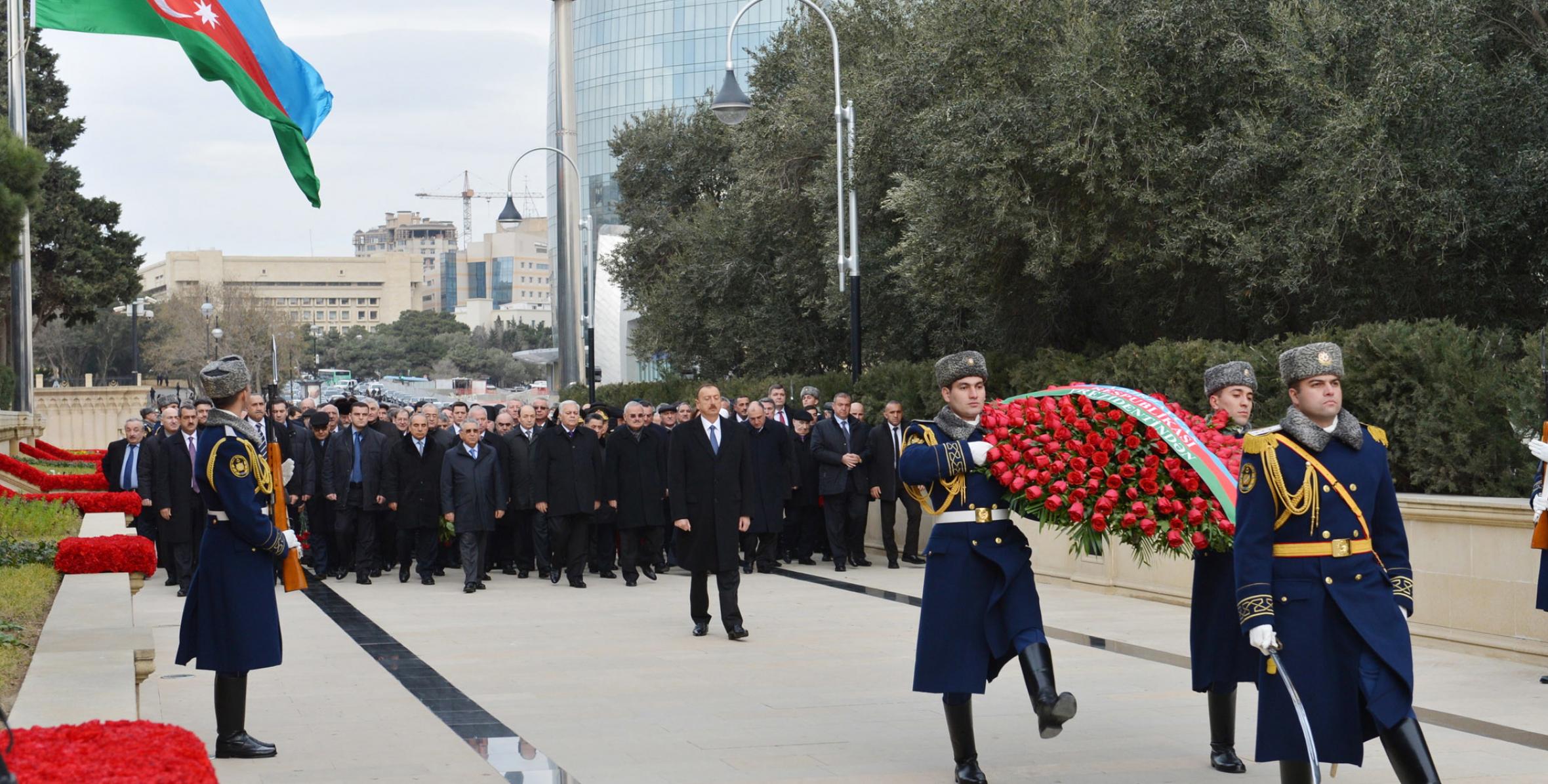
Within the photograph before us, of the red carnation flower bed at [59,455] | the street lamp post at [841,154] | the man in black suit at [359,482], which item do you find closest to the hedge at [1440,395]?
the street lamp post at [841,154]

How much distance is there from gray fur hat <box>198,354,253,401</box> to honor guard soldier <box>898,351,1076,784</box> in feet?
10.4

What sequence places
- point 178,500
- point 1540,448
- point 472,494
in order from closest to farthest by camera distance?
point 1540,448, point 178,500, point 472,494

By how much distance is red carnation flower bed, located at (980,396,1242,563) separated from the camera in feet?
22.8

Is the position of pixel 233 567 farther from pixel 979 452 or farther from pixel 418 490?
pixel 418 490

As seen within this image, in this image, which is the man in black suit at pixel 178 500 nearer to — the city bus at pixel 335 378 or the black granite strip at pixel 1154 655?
the black granite strip at pixel 1154 655

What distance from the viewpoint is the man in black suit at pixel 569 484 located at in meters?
16.5

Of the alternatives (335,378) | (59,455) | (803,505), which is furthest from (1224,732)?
(335,378)

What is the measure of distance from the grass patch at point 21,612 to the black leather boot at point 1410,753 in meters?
5.34

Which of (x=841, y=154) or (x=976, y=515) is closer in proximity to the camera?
(x=976, y=515)

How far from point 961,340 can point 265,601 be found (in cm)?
1866

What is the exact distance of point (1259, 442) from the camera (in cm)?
571

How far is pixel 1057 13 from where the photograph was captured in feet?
59.9

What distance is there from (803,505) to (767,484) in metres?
1.94

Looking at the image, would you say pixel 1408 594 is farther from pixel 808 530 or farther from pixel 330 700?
pixel 808 530
